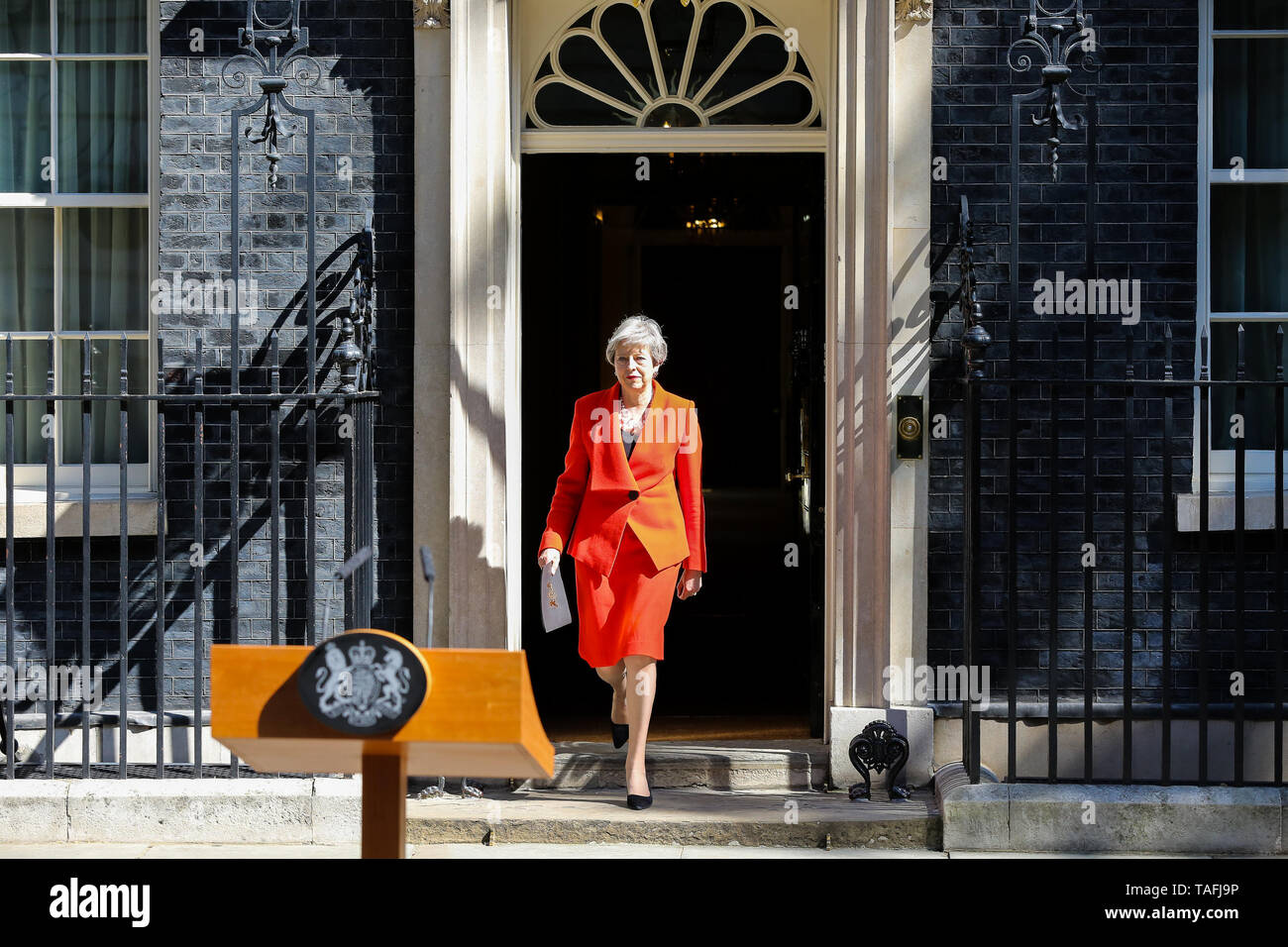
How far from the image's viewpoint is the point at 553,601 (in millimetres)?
5867

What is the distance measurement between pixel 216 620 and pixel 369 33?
8.96ft

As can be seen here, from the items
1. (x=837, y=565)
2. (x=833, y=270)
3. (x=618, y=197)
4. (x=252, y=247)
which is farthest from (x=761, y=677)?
(x=618, y=197)

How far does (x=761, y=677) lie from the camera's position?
27.6 ft

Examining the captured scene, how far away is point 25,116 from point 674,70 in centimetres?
306

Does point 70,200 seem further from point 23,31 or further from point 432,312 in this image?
point 432,312

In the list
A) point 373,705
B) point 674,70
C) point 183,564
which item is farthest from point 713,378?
point 373,705

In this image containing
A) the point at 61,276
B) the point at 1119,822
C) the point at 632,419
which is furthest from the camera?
the point at 61,276

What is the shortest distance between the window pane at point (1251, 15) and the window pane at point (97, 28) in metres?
5.01

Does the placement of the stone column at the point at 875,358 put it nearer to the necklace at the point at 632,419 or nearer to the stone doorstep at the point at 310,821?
the stone doorstep at the point at 310,821

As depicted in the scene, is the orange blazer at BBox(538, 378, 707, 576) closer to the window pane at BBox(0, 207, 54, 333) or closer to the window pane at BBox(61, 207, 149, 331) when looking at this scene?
the window pane at BBox(61, 207, 149, 331)

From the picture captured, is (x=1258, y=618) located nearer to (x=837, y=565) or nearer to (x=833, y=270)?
(x=837, y=565)

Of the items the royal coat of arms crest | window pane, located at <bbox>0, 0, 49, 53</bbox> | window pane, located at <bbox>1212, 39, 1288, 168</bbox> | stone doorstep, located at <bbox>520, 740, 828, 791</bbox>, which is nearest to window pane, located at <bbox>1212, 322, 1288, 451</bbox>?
window pane, located at <bbox>1212, 39, 1288, 168</bbox>

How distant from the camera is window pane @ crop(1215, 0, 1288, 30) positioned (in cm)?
652

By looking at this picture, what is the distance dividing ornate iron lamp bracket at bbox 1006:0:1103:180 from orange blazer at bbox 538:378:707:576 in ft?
6.20
